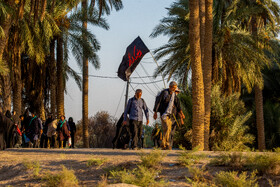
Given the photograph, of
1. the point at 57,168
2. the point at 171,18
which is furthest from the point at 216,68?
the point at 57,168

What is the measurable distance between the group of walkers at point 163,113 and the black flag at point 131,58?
8.34 meters

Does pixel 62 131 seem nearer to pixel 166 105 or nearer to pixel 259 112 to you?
pixel 166 105

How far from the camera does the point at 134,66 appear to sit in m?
21.1

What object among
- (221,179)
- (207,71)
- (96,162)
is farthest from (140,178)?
(207,71)

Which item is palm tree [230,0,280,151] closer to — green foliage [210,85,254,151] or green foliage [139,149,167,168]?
green foliage [210,85,254,151]

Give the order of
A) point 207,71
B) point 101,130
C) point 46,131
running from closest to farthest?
1. point 207,71
2. point 46,131
3. point 101,130

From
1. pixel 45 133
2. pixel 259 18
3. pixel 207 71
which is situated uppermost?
pixel 259 18

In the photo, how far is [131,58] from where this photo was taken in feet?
67.9

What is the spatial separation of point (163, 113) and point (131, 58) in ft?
32.2

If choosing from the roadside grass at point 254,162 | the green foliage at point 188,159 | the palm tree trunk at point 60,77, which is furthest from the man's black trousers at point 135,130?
the palm tree trunk at point 60,77

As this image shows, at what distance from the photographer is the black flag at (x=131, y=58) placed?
2064cm

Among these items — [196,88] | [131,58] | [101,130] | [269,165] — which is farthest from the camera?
[101,130]

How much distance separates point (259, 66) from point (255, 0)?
13.4 feet

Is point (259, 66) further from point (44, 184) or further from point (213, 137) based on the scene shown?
point (44, 184)
